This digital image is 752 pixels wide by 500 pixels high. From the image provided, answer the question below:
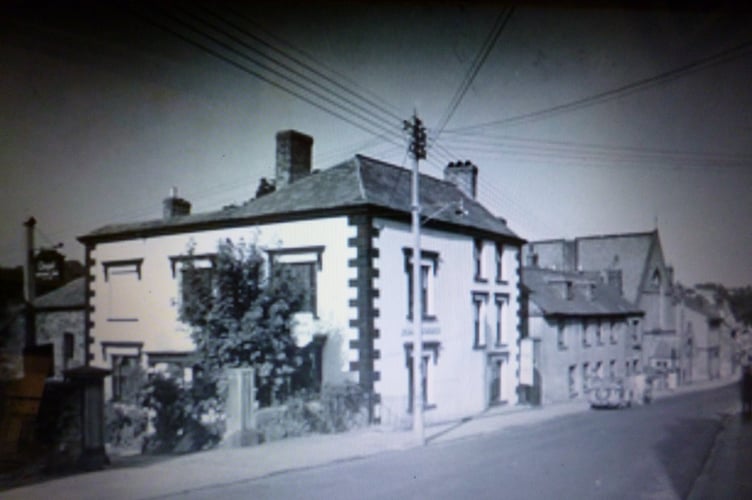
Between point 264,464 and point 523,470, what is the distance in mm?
5164

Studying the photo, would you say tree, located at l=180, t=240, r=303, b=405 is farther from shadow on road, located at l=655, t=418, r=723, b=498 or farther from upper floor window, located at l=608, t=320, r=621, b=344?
upper floor window, located at l=608, t=320, r=621, b=344

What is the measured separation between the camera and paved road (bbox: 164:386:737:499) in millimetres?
9445

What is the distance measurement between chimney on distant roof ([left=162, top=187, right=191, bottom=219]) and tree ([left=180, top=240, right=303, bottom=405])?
322 centimetres

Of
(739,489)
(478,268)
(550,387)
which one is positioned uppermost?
(478,268)

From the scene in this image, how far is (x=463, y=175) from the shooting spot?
27.6m

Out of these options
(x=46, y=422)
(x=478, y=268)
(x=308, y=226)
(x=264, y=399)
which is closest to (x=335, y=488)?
(x=46, y=422)

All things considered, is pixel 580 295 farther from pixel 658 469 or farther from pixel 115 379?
pixel 115 379

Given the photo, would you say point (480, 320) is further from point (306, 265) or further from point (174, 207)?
point (174, 207)

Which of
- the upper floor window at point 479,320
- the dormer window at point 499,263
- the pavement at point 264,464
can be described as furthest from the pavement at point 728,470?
the dormer window at point 499,263

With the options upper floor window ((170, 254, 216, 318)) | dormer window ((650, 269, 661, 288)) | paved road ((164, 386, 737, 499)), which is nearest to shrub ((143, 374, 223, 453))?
upper floor window ((170, 254, 216, 318))

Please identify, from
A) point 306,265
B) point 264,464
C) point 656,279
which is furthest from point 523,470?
point 656,279

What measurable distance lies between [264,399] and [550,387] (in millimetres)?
17294

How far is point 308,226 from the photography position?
1817 cm

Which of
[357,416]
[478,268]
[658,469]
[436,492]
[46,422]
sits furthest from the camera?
[478,268]
